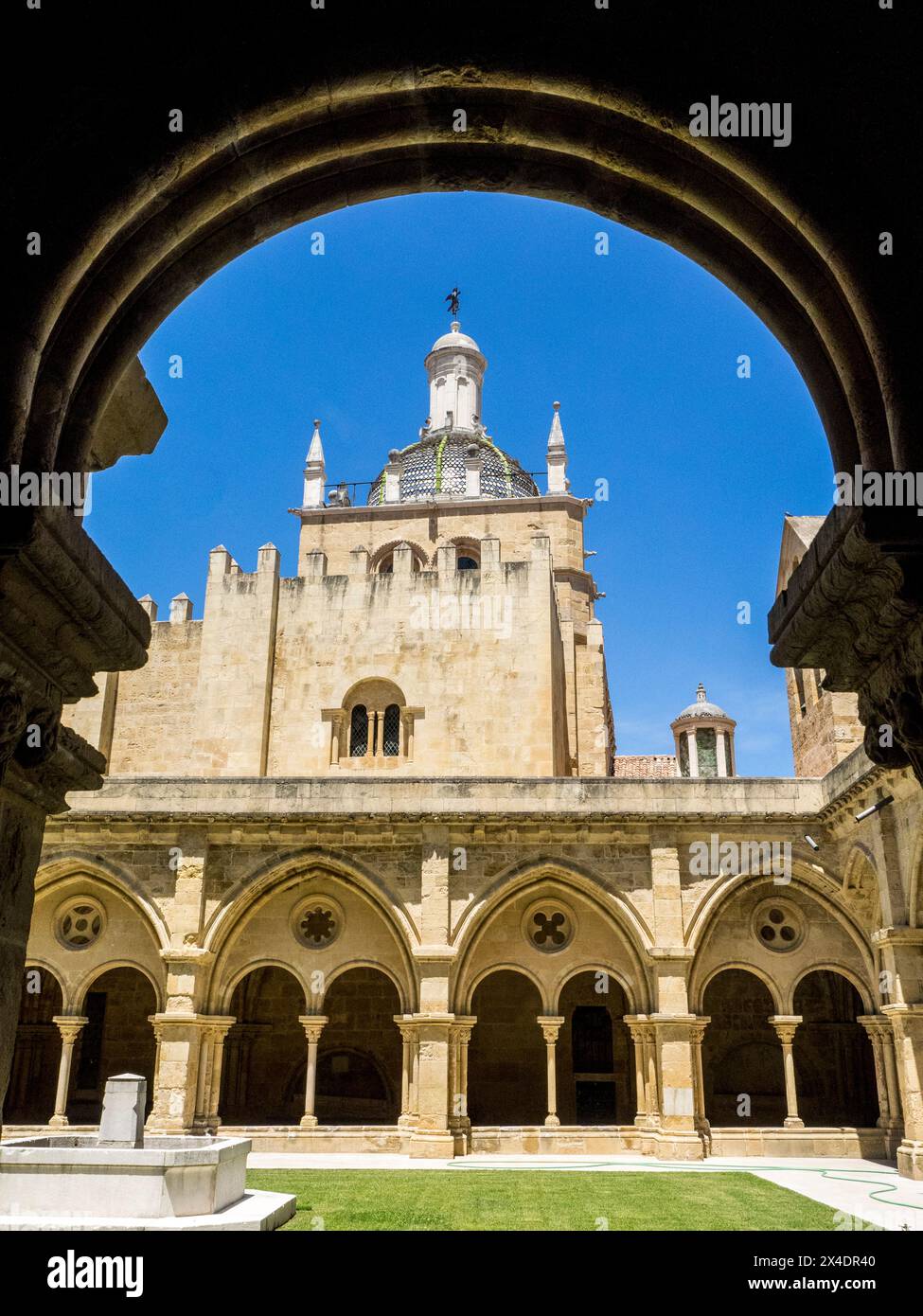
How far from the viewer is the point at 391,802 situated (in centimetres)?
1595

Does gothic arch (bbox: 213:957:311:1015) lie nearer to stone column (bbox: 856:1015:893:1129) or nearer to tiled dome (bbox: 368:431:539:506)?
stone column (bbox: 856:1015:893:1129)

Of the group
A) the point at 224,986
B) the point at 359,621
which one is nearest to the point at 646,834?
the point at 224,986

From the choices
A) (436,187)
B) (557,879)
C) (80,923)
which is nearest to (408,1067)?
(557,879)

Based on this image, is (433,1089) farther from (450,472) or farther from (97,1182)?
(450,472)

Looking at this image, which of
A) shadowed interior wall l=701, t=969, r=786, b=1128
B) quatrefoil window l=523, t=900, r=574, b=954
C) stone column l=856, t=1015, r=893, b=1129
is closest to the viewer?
stone column l=856, t=1015, r=893, b=1129

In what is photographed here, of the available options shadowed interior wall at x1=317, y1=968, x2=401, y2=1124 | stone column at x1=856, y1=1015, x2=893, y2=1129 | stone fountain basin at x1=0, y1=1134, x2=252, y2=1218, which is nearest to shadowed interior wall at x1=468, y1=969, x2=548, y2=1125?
shadowed interior wall at x1=317, y1=968, x2=401, y2=1124

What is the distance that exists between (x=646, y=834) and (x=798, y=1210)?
641cm

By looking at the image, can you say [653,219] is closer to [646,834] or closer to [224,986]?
[646,834]

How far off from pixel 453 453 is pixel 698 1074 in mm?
21103

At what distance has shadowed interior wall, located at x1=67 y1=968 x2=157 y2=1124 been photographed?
19.4 metres

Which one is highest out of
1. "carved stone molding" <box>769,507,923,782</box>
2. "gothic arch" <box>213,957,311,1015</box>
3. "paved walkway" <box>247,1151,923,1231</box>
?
"carved stone molding" <box>769,507,923,782</box>

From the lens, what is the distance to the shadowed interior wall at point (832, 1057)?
1884cm

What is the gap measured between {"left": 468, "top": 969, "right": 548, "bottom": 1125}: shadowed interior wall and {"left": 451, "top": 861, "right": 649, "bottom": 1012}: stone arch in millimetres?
2761

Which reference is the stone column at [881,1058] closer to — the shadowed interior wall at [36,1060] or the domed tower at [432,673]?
the domed tower at [432,673]
